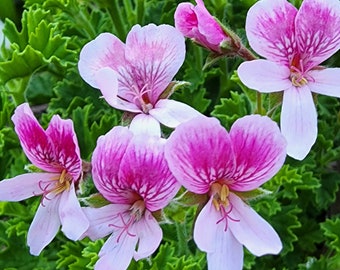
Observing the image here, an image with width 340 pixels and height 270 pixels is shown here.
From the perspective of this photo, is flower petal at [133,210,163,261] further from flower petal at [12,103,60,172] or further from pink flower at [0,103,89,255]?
flower petal at [12,103,60,172]

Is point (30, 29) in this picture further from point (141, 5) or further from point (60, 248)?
point (60, 248)

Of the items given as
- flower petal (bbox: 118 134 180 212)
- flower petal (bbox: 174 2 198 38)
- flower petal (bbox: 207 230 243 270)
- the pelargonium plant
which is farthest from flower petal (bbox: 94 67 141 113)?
flower petal (bbox: 207 230 243 270)

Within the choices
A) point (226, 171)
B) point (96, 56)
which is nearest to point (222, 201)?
point (226, 171)

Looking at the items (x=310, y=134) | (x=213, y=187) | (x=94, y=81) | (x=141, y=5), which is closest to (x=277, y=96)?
(x=310, y=134)

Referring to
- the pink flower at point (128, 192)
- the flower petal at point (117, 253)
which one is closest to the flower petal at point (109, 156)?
the pink flower at point (128, 192)

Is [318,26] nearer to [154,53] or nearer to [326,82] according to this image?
[326,82]

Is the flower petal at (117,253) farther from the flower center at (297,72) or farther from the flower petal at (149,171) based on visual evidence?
the flower center at (297,72)
